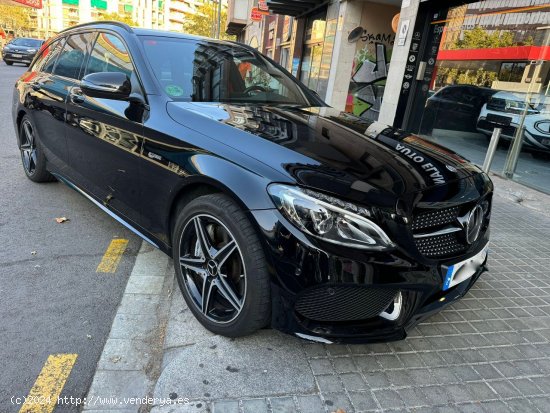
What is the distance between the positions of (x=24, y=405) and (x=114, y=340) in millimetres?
539

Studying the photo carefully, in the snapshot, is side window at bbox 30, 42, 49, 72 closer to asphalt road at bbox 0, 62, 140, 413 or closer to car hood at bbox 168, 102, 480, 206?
asphalt road at bbox 0, 62, 140, 413

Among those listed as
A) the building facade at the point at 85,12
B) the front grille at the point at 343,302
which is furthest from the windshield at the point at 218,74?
the building facade at the point at 85,12

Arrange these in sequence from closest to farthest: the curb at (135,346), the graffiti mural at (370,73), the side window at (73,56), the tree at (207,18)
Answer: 1. the curb at (135,346)
2. the side window at (73,56)
3. the graffiti mural at (370,73)
4. the tree at (207,18)

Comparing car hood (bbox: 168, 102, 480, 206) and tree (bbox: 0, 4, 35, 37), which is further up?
tree (bbox: 0, 4, 35, 37)

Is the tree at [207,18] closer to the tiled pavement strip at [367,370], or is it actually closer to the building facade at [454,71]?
the building facade at [454,71]

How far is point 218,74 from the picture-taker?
10.1ft

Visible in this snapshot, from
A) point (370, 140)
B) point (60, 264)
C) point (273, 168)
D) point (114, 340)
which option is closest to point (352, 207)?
point (273, 168)

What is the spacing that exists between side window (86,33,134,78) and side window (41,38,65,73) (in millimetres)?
969

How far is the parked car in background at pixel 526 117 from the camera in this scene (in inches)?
243

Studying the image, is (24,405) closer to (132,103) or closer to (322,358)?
(322,358)

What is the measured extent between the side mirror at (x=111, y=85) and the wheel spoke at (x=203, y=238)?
108 cm

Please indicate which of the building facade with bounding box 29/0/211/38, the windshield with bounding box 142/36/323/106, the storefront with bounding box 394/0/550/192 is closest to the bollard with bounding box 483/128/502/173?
the storefront with bounding box 394/0/550/192

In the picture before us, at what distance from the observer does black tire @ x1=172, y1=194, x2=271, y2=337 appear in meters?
1.98

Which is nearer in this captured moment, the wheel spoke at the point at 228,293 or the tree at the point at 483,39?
the wheel spoke at the point at 228,293
